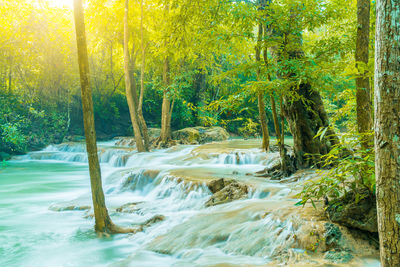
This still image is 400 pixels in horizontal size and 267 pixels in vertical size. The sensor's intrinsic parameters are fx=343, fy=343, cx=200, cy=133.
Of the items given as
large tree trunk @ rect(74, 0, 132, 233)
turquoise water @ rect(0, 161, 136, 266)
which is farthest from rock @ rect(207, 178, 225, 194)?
large tree trunk @ rect(74, 0, 132, 233)

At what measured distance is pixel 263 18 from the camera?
6746 mm

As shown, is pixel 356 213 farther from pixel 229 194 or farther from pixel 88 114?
pixel 88 114

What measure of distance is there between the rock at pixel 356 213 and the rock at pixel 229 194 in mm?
3095

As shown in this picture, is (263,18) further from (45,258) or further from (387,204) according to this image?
(45,258)

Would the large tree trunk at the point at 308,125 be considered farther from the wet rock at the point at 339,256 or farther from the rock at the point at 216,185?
the wet rock at the point at 339,256

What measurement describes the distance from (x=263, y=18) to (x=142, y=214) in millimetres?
5292

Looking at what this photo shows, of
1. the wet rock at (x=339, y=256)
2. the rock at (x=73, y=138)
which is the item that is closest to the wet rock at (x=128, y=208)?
the wet rock at (x=339, y=256)

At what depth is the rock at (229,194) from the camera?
7789mm

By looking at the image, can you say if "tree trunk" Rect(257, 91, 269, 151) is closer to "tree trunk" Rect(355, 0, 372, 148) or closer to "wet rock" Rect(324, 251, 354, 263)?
"tree trunk" Rect(355, 0, 372, 148)

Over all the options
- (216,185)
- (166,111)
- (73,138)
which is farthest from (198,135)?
(216,185)

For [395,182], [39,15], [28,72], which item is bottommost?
[395,182]

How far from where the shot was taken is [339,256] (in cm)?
434

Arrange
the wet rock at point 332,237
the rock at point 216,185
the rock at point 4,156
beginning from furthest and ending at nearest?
the rock at point 4,156 < the rock at point 216,185 < the wet rock at point 332,237

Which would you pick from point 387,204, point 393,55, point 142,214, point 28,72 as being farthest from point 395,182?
point 28,72
